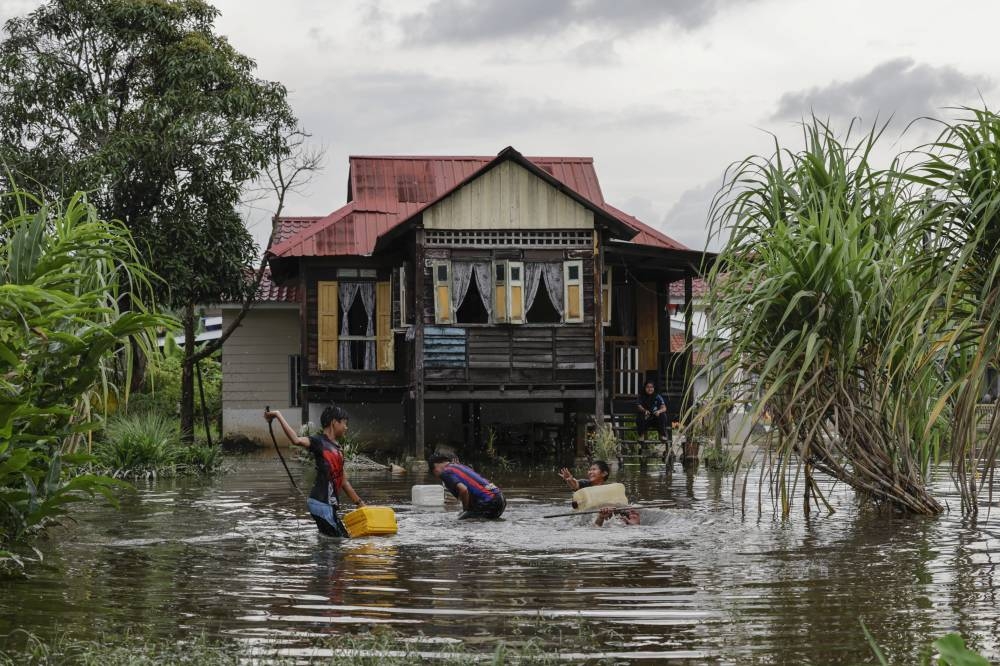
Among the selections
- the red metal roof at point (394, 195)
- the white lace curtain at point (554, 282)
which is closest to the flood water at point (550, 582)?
the white lace curtain at point (554, 282)

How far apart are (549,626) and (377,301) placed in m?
19.1

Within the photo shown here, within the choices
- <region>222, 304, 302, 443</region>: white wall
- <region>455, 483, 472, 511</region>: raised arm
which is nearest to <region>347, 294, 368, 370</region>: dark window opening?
<region>222, 304, 302, 443</region>: white wall

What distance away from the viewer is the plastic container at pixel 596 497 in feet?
42.4

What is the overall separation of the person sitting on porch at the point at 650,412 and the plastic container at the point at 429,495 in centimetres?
814

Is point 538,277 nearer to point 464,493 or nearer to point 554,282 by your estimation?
point 554,282

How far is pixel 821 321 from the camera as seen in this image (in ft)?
35.1

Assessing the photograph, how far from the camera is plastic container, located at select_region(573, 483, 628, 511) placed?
1291cm

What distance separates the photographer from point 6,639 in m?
6.62

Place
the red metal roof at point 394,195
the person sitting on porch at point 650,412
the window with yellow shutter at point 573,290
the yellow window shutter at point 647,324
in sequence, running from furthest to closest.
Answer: the yellow window shutter at point 647,324
the red metal roof at point 394,195
the window with yellow shutter at point 573,290
the person sitting on porch at point 650,412

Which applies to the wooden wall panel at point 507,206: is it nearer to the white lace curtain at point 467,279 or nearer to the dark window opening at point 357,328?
the white lace curtain at point 467,279

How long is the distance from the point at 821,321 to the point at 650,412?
1193cm

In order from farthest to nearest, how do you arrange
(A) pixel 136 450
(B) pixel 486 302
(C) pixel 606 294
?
(C) pixel 606 294 → (B) pixel 486 302 → (A) pixel 136 450

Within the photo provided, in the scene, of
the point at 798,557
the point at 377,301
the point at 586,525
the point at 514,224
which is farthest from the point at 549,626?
the point at 377,301

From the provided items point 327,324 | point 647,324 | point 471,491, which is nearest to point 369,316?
point 327,324
